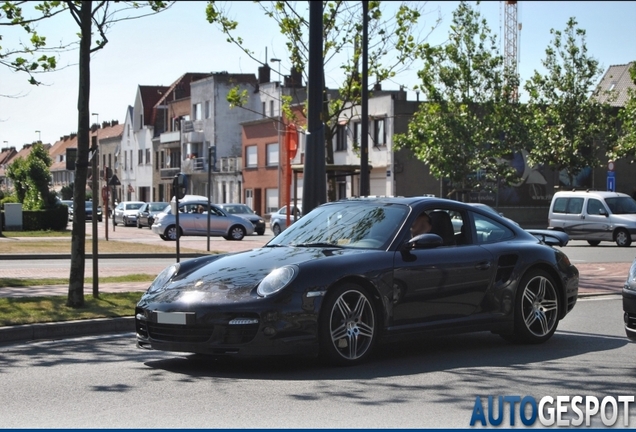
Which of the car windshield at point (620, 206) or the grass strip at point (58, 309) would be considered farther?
the car windshield at point (620, 206)

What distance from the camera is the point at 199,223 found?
43.0 m

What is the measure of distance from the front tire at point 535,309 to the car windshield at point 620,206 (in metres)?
26.4

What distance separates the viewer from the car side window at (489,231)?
10250mm

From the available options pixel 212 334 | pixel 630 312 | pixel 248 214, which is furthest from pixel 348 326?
pixel 248 214

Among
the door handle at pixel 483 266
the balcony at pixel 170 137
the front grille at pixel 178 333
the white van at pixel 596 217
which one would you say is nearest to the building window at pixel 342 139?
the white van at pixel 596 217

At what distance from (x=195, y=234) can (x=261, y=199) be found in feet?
101

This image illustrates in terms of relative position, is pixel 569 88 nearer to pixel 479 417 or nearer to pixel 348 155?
pixel 348 155

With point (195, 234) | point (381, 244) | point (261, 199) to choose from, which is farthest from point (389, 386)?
point (261, 199)

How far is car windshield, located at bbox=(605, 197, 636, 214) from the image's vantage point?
36.0 m

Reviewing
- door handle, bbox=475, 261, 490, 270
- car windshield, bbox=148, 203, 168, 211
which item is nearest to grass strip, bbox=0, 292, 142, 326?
door handle, bbox=475, 261, 490, 270

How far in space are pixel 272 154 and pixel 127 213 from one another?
12710 millimetres

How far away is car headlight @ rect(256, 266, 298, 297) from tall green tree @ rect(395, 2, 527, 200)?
42468mm

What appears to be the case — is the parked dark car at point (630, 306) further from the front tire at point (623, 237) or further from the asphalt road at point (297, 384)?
the front tire at point (623, 237)

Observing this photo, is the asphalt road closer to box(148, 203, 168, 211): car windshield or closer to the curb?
the curb
